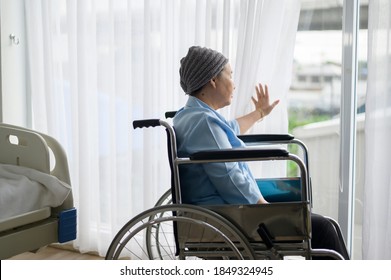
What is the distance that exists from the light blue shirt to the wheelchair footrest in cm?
64

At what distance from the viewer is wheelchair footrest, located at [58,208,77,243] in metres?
2.27

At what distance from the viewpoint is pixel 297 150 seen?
2.62 metres

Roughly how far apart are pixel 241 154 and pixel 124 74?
4.72ft

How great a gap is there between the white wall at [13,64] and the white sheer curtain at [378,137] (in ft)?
6.46

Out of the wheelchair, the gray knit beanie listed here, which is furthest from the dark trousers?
the gray knit beanie

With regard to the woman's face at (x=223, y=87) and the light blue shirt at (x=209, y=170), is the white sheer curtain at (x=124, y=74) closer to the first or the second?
the woman's face at (x=223, y=87)

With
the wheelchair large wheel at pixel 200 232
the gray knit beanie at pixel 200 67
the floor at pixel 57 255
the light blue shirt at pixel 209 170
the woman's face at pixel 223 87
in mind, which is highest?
the gray knit beanie at pixel 200 67

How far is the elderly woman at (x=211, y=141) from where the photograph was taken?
1796 mm

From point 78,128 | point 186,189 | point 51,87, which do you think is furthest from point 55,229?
point 51,87

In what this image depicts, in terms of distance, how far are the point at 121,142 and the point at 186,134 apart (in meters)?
1.14

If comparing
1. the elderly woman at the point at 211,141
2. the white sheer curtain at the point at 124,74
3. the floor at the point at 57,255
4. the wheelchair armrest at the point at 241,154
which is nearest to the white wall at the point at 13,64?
the white sheer curtain at the point at 124,74

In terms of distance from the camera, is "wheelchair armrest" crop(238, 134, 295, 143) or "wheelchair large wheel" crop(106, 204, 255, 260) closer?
"wheelchair large wheel" crop(106, 204, 255, 260)

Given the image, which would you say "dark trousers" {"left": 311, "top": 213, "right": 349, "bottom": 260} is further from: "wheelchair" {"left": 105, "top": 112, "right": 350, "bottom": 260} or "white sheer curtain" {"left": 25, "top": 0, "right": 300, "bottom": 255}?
"white sheer curtain" {"left": 25, "top": 0, "right": 300, "bottom": 255}

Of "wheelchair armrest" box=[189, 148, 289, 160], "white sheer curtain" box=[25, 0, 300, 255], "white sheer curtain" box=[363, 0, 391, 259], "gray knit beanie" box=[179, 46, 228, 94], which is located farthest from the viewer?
"white sheer curtain" box=[25, 0, 300, 255]
